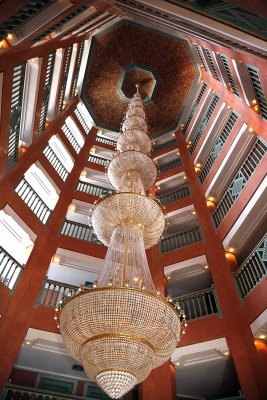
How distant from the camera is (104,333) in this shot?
484cm

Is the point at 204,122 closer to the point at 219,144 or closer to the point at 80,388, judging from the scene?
the point at 219,144

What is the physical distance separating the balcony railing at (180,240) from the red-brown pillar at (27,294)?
395cm

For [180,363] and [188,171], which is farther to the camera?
[188,171]

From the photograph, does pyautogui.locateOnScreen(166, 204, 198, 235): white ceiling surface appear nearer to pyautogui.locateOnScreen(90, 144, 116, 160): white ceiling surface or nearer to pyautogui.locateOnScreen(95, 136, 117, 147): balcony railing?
pyautogui.locateOnScreen(90, 144, 116, 160): white ceiling surface

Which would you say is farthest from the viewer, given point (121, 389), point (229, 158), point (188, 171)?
point (188, 171)

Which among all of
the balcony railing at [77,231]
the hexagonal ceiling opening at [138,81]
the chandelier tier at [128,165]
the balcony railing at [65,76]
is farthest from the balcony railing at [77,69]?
the chandelier tier at [128,165]

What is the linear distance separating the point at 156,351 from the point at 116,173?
19.2 ft

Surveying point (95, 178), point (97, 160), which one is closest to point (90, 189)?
point (95, 178)

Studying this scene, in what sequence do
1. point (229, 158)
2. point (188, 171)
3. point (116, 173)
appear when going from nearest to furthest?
point (116, 173), point (229, 158), point (188, 171)

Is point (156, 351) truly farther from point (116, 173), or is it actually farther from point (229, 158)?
point (229, 158)

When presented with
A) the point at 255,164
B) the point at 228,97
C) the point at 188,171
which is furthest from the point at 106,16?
the point at 255,164

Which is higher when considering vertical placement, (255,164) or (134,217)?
(255,164)

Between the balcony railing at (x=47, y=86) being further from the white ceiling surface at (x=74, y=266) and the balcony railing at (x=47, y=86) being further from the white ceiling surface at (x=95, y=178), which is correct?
the white ceiling surface at (x=74, y=266)

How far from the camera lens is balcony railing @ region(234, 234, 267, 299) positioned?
29.1 ft
